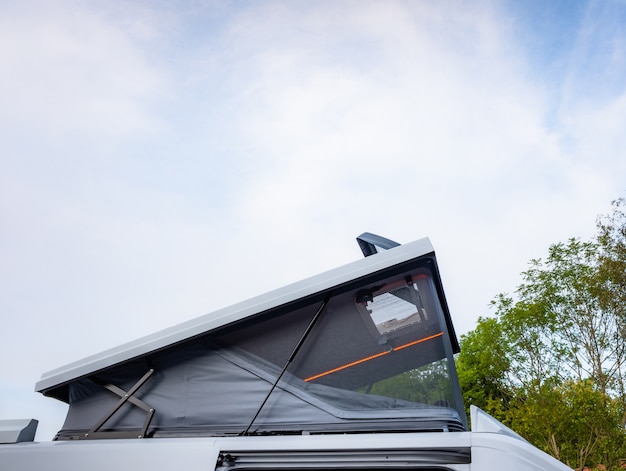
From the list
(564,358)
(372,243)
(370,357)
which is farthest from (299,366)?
(564,358)

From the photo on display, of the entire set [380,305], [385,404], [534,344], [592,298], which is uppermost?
[592,298]

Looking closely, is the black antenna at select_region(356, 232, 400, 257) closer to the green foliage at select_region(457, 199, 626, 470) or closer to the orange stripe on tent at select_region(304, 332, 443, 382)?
the orange stripe on tent at select_region(304, 332, 443, 382)

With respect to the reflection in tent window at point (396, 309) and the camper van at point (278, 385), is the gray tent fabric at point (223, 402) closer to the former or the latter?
the camper van at point (278, 385)

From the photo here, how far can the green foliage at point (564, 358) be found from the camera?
18.4 metres

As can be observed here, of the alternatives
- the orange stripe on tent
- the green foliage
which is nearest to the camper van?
the orange stripe on tent

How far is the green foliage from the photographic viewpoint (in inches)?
725

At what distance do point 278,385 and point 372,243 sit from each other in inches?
44.3

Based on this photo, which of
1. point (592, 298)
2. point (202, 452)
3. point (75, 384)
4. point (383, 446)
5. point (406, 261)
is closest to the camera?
point (383, 446)

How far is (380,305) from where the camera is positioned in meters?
2.84

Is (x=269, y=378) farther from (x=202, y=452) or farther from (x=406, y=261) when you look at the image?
(x=406, y=261)

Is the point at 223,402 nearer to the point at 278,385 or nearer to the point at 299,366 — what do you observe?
the point at 278,385

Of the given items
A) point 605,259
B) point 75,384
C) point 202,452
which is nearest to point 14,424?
point 75,384

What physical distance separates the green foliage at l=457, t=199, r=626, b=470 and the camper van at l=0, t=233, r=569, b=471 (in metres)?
18.1

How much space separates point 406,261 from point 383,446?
949 millimetres
